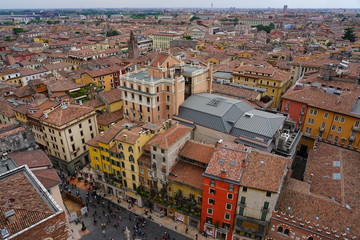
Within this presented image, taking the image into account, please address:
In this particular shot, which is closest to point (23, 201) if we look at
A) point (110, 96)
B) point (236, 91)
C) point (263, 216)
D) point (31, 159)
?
point (31, 159)

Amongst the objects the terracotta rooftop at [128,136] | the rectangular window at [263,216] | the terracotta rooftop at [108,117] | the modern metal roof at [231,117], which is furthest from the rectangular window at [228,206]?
the terracotta rooftop at [108,117]

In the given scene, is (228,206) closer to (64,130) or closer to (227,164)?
(227,164)

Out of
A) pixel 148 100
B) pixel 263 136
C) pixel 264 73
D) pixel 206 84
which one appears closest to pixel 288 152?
pixel 263 136

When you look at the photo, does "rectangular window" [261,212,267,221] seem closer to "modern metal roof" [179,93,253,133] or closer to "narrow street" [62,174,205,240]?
"narrow street" [62,174,205,240]

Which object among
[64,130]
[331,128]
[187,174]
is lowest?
[187,174]

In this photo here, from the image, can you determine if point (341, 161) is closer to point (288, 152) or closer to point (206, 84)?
point (288, 152)

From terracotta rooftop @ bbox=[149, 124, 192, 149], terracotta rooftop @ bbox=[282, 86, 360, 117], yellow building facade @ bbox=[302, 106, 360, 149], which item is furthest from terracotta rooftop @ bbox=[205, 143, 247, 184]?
terracotta rooftop @ bbox=[282, 86, 360, 117]
